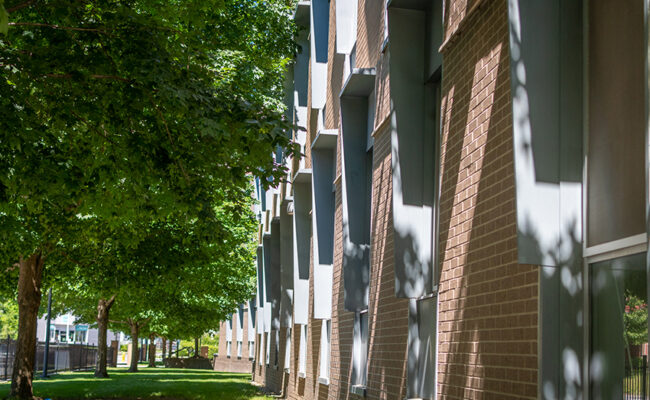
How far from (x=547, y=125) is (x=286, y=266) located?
63.5ft

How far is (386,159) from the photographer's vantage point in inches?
418

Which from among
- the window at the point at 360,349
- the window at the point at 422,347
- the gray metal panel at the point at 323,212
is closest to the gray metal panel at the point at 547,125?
the window at the point at 422,347

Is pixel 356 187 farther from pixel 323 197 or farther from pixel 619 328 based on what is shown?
pixel 619 328

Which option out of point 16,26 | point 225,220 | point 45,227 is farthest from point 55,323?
point 16,26

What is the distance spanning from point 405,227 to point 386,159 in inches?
85.0

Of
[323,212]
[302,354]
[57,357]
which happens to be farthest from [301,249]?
[57,357]

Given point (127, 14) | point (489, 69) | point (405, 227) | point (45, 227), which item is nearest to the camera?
point (489, 69)

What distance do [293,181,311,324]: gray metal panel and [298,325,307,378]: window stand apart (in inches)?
47.1

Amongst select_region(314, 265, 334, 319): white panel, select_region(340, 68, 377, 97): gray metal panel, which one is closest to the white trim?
select_region(340, 68, 377, 97): gray metal panel

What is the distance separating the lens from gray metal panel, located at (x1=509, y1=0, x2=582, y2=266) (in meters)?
4.80

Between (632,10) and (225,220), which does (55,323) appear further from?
(632,10)

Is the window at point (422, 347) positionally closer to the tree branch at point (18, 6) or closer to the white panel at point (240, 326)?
the tree branch at point (18, 6)

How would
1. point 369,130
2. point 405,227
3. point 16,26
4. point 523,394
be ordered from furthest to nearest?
point 369,130 < point 16,26 < point 405,227 < point 523,394

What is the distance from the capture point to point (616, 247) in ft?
14.5
